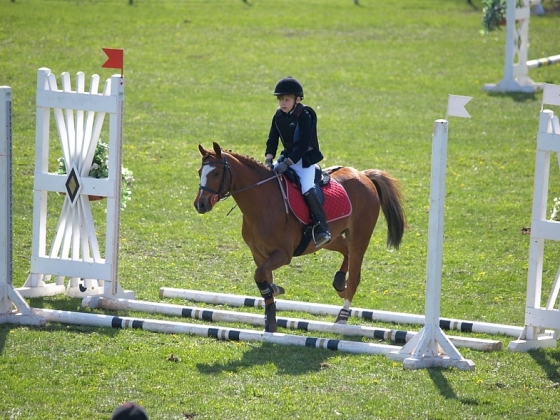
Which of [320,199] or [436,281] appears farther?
[320,199]

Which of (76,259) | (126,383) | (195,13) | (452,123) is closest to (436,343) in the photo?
(126,383)

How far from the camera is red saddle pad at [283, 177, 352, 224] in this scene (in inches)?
374

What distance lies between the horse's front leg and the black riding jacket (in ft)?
3.39

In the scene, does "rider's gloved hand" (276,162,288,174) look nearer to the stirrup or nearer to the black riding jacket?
the black riding jacket

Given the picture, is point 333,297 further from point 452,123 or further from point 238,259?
point 452,123

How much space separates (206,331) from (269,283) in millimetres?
813

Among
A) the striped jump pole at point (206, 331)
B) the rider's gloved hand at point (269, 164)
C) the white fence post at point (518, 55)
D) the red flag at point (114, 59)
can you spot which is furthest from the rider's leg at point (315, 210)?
the white fence post at point (518, 55)

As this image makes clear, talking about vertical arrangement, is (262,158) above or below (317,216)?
above

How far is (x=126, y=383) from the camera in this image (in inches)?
304

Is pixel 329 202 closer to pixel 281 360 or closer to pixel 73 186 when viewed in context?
pixel 281 360

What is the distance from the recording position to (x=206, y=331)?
30.0ft

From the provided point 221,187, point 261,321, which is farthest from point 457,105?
point 261,321

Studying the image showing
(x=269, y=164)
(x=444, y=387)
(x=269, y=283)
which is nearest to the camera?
(x=444, y=387)

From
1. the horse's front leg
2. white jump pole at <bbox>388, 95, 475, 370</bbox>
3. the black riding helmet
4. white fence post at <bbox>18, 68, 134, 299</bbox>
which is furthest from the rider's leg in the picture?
white fence post at <bbox>18, 68, 134, 299</bbox>
